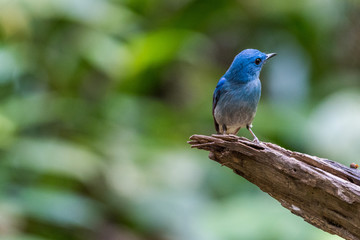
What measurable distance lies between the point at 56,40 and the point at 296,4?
3.86 m

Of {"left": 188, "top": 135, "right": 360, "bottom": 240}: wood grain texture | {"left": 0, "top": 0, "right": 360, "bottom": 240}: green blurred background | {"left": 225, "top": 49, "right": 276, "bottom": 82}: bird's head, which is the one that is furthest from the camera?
{"left": 0, "top": 0, "right": 360, "bottom": 240}: green blurred background

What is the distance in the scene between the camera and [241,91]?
149 inches

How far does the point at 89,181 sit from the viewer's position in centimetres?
672

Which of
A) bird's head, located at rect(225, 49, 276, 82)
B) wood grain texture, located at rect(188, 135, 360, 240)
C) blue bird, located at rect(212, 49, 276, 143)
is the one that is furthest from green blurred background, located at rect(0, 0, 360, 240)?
wood grain texture, located at rect(188, 135, 360, 240)

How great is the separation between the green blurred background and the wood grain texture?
7.56 feet

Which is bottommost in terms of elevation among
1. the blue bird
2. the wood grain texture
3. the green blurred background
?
the wood grain texture

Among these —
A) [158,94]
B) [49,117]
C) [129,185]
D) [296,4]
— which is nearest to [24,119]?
[49,117]

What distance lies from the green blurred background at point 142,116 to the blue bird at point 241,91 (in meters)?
1.74

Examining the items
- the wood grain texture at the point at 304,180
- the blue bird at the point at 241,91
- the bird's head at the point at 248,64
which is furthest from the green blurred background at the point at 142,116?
the wood grain texture at the point at 304,180

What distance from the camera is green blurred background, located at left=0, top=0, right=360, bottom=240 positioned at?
5855mm

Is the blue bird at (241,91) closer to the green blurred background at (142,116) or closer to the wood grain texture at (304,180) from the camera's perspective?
the wood grain texture at (304,180)

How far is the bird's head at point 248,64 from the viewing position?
3.63 meters

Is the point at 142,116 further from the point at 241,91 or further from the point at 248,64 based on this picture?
the point at 248,64

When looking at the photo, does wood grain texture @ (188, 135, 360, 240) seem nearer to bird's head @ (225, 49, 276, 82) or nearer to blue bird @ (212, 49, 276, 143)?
blue bird @ (212, 49, 276, 143)
